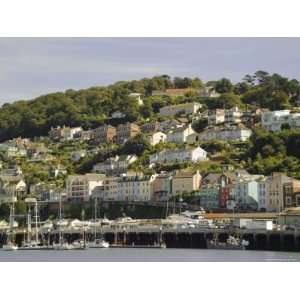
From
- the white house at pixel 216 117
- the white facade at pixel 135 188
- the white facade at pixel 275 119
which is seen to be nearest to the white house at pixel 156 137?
the white house at pixel 216 117

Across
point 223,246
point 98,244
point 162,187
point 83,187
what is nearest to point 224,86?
point 83,187

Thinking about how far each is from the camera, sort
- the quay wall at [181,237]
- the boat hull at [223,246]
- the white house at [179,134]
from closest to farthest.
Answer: the quay wall at [181,237], the boat hull at [223,246], the white house at [179,134]

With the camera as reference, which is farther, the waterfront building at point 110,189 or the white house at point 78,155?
the white house at point 78,155

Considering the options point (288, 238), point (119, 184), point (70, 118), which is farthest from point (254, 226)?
point (70, 118)

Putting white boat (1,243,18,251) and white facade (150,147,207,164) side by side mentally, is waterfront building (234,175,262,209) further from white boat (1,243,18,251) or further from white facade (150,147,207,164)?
white boat (1,243,18,251)

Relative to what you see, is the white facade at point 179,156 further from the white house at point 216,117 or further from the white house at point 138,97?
the white house at point 138,97

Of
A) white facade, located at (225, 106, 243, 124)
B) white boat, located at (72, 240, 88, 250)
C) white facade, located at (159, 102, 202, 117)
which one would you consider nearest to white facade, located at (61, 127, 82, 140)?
white facade, located at (159, 102, 202, 117)
